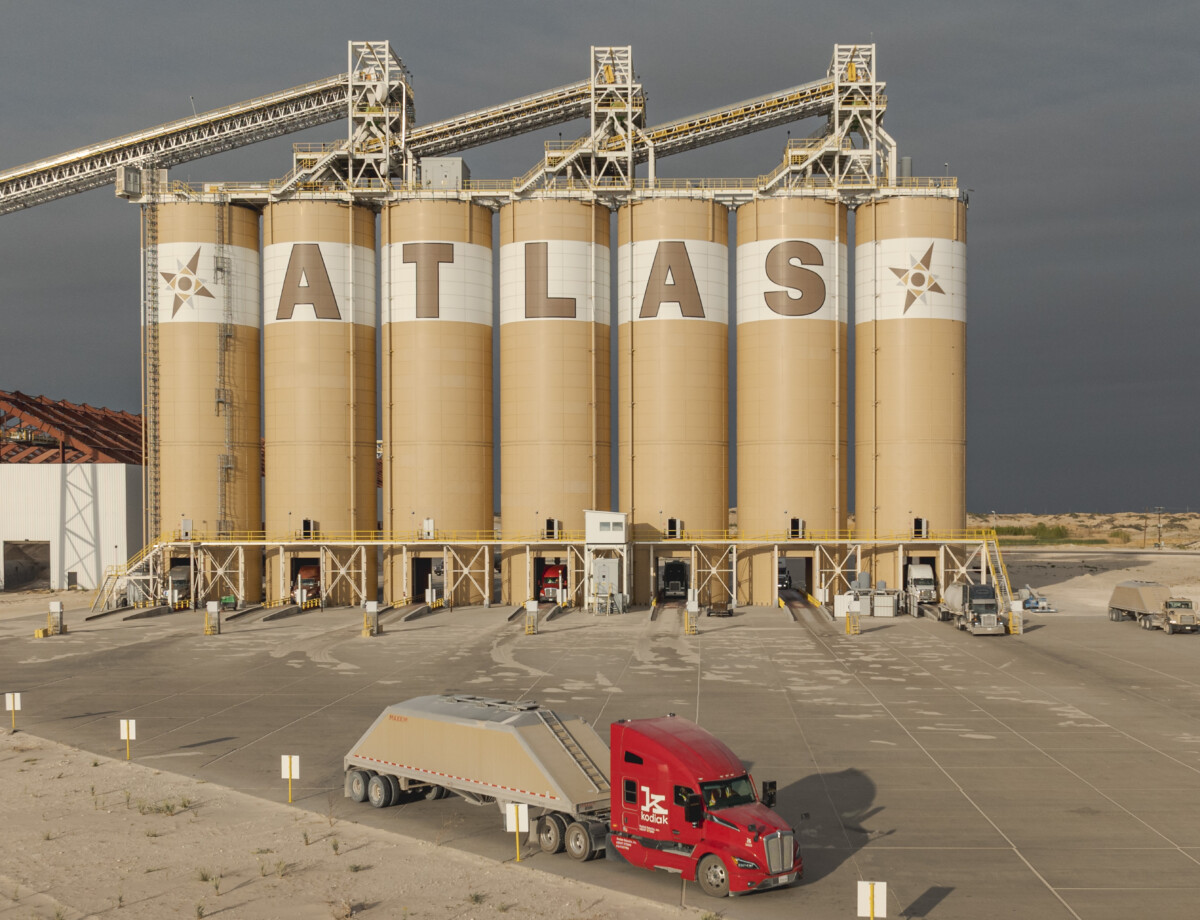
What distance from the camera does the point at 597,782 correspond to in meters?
22.2

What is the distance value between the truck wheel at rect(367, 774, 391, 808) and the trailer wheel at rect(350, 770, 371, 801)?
0.24 meters

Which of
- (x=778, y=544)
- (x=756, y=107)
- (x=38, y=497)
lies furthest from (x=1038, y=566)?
(x=38, y=497)

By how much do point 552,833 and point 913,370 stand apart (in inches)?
2175

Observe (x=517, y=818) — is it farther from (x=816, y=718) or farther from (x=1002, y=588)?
(x=1002, y=588)

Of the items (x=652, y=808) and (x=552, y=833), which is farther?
(x=552, y=833)

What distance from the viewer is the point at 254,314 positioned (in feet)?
247

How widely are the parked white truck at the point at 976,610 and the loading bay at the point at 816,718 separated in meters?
1.20

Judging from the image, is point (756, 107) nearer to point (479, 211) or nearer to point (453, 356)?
point (479, 211)

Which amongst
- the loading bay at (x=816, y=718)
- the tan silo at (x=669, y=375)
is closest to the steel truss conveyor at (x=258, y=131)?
the tan silo at (x=669, y=375)

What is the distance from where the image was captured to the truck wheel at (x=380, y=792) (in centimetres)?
2538

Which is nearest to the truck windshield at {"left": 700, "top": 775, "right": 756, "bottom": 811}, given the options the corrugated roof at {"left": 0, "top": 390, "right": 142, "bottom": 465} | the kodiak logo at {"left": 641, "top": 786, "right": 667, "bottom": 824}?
the kodiak logo at {"left": 641, "top": 786, "right": 667, "bottom": 824}

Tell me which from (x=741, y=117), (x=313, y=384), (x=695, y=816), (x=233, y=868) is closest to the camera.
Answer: (x=695, y=816)

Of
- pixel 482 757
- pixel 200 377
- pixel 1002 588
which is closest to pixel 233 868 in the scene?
pixel 482 757

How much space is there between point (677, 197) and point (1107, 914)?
5873 cm
